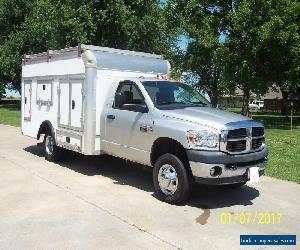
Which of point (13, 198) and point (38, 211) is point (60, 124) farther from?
point (38, 211)

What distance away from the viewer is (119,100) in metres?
8.68

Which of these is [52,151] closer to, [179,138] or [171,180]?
[171,180]

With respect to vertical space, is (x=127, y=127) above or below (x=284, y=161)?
above

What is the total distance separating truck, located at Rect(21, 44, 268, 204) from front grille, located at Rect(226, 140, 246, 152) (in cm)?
2

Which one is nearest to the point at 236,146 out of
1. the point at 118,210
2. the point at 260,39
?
the point at 118,210

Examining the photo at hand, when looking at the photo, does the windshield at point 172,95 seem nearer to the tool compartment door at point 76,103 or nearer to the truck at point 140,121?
the truck at point 140,121

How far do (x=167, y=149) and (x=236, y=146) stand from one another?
125 centimetres

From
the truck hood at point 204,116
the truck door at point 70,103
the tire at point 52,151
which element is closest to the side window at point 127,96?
the truck hood at point 204,116

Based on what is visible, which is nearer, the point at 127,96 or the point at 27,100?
the point at 127,96

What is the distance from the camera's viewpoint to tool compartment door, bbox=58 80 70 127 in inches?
394

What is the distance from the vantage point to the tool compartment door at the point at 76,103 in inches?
372

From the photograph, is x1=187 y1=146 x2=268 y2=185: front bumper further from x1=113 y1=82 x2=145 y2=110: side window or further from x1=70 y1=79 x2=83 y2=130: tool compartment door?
x1=70 y1=79 x2=83 y2=130: tool compartment door

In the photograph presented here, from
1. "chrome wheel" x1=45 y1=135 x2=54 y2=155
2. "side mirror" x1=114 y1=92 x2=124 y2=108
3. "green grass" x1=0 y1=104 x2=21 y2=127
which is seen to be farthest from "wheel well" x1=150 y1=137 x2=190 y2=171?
"green grass" x1=0 y1=104 x2=21 y2=127
